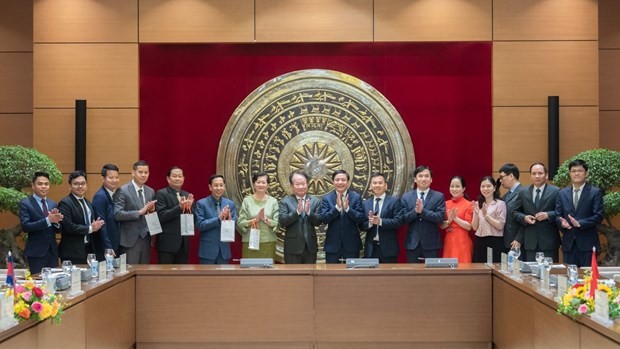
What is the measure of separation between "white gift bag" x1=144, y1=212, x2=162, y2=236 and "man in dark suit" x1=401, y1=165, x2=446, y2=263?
5.79 ft

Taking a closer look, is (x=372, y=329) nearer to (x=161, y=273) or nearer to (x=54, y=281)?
(x=161, y=273)

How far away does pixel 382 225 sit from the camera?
5.82 meters

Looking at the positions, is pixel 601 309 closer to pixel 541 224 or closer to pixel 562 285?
pixel 562 285

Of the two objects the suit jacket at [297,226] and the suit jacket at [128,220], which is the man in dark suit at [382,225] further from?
the suit jacket at [128,220]

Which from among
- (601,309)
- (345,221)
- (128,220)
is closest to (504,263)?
(345,221)

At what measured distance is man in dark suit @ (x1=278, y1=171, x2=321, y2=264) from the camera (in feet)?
19.2

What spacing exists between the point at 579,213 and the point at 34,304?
3.87 metres

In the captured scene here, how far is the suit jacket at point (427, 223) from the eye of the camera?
5.84 meters

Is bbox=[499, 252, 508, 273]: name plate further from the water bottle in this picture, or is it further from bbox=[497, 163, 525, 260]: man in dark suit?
bbox=[497, 163, 525, 260]: man in dark suit

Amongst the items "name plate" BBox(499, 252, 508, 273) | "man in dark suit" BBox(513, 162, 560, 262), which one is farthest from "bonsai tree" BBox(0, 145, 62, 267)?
"man in dark suit" BBox(513, 162, 560, 262)

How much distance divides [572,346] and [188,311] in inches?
96.6

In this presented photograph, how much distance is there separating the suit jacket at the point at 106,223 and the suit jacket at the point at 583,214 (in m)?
3.12

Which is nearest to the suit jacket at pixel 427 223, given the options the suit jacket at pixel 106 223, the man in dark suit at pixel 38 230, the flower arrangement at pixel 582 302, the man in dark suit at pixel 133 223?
the man in dark suit at pixel 133 223

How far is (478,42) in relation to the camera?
674cm
